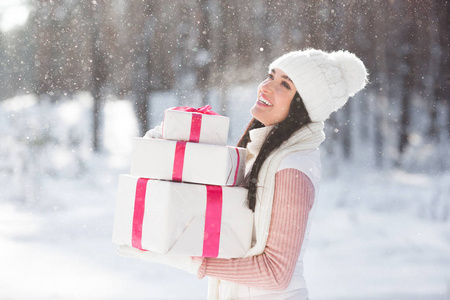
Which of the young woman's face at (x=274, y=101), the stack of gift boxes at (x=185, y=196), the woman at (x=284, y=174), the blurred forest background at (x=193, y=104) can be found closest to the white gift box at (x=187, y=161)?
the stack of gift boxes at (x=185, y=196)

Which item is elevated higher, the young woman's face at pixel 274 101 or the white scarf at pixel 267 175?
the young woman's face at pixel 274 101

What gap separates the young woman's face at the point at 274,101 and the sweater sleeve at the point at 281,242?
0.22 metres

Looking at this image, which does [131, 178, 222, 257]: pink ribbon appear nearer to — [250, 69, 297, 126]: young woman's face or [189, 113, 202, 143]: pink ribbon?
[189, 113, 202, 143]: pink ribbon

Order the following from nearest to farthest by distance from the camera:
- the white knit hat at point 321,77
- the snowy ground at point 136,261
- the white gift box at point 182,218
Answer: the white gift box at point 182,218 → the white knit hat at point 321,77 → the snowy ground at point 136,261

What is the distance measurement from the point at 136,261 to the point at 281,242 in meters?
3.26

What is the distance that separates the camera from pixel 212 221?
1136 mm

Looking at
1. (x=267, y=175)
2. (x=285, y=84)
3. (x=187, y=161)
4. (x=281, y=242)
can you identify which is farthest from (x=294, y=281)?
(x=285, y=84)

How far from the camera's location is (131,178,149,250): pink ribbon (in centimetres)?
113

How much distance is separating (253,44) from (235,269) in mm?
3218

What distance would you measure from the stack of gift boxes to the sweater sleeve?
42mm

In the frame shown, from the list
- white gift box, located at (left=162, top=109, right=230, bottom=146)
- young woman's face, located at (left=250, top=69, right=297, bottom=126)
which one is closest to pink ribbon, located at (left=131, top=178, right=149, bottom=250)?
white gift box, located at (left=162, top=109, right=230, bottom=146)

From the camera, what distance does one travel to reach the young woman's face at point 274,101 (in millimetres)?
1351

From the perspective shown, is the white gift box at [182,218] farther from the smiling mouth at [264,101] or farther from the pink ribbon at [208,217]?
the smiling mouth at [264,101]

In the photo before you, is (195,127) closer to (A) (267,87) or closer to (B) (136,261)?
(A) (267,87)
